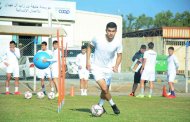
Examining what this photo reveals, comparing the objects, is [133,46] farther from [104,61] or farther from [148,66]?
[104,61]

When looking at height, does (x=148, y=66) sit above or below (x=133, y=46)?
Answer: below

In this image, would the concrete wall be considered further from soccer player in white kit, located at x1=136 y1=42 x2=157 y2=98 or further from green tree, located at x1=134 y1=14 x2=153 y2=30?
green tree, located at x1=134 y1=14 x2=153 y2=30

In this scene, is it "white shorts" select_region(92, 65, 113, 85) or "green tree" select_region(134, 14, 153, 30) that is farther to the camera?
"green tree" select_region(134, 14, 153, 30)

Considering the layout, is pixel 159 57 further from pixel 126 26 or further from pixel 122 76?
pixel 126 26

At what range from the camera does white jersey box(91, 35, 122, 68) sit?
32.1 ft

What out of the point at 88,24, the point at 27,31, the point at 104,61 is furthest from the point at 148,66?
the point at 88,24

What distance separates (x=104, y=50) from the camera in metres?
9.83

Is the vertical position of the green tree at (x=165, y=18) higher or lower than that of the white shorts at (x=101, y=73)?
higher

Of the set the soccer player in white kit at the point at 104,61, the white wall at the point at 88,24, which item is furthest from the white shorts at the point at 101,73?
the white wall at the point at 88,24

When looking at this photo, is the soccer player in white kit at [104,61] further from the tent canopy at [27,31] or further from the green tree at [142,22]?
the green tree at [142,22]

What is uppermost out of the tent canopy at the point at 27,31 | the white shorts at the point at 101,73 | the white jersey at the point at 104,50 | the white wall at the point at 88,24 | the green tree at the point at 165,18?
the green tree at the point at 165,18

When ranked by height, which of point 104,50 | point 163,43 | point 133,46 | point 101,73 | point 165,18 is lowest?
point 101,73

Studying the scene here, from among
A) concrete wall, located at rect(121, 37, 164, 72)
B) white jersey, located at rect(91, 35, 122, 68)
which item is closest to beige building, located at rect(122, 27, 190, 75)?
concrete wall, located at rect(121, 37, 164, 72)

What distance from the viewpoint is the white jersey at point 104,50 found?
9.78m
